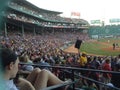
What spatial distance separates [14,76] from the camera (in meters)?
2.43

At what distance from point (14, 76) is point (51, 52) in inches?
1022

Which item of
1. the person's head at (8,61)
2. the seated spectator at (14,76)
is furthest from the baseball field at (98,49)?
the person's head at (8,61)

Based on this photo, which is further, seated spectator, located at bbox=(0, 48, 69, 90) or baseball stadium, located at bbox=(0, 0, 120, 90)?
baseball stadium, located at bbox=(0, 0, 120, 90)

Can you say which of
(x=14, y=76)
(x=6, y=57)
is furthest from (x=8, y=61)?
(x=14, y=76)

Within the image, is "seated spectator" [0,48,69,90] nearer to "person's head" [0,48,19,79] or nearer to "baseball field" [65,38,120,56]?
"person's head" [0,48,19,79]

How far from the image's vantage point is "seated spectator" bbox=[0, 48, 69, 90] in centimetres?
227

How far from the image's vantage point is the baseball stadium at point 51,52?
313 centimetres

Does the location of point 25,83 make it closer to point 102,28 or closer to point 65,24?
point 65,24

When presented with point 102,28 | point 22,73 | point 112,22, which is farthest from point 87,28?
point 22,73

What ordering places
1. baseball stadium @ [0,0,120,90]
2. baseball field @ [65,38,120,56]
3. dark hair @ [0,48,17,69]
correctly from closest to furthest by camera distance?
1. dark hair @ [0,48,17,69]
2. baseball stadium @ [0,0,120,90]
3. baseball field @ [65,38,120,56]

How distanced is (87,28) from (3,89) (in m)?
107

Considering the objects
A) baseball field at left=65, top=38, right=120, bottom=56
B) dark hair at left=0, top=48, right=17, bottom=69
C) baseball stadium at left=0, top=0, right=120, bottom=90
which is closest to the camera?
dark hair at left=0, top=48, right=17, bottom=69

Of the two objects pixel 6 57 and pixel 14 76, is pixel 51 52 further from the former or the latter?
pixel 6 57

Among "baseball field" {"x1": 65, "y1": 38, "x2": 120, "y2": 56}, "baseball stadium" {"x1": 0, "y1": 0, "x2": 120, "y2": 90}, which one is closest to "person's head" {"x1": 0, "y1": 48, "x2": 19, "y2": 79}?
"baseball stadium" {"x1": 0, "y1": 0, "x2": 120, "y2": 90}
